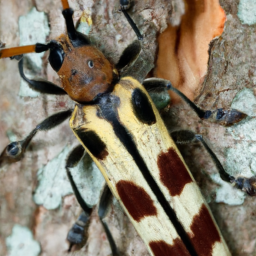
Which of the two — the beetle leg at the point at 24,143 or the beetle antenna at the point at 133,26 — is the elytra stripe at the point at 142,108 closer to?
the beetle antenna at the point at 133,26

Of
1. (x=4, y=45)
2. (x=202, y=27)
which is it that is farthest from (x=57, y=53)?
(x=202, y=27)

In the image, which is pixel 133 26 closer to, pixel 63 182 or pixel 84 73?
pixel 84 73

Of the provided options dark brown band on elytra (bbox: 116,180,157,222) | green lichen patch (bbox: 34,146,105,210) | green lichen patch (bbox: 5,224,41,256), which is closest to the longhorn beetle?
dark brown band on elytra (bbox: 116,180,157,222)

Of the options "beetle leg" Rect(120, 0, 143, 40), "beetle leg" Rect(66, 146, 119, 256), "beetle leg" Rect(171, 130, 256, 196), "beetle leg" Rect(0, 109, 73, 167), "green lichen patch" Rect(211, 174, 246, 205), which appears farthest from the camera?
"beetle leg" Rect(0, 109, 73, 167)

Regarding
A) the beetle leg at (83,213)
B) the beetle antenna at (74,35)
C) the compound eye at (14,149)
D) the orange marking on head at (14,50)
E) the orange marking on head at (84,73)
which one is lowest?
the beetle leg at (83,213)

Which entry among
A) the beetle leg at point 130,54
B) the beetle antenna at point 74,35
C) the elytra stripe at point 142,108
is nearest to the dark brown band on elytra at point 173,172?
the elytra stripe at point 142,108

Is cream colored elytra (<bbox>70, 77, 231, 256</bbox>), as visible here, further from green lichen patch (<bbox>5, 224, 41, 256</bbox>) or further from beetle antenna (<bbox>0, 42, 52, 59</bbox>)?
green lichen patch (<bbox>5, 224, 41, 256</bbox>)
